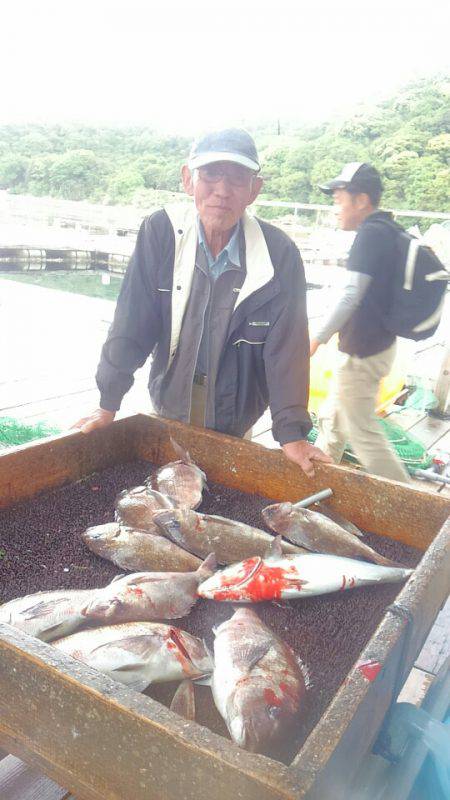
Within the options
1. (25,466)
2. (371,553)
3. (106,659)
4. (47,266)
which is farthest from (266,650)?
(47,266)

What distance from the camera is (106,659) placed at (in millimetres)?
1285

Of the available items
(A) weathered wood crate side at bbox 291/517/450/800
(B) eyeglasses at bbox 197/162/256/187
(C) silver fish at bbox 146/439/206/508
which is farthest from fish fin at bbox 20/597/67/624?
(B) eyeglasses at bbox 197/162/256/187

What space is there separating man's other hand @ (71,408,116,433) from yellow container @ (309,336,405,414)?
304 centimetres

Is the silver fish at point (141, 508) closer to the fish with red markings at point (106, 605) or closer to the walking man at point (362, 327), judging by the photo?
the fish with red markings at point (106, 605)

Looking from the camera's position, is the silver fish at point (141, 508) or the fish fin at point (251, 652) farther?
the silver fish at point (141, 508)

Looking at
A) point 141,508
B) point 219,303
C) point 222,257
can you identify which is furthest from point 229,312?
point 141,508

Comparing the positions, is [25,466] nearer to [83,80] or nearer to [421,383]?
[421,383]

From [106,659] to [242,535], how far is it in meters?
0.70

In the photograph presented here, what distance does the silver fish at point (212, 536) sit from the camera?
183 cm

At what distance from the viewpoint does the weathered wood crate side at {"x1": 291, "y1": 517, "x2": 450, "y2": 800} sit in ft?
3.01

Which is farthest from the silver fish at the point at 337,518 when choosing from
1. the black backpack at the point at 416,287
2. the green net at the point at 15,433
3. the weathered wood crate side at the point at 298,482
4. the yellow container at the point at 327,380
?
the yellow container at the point at 327,380

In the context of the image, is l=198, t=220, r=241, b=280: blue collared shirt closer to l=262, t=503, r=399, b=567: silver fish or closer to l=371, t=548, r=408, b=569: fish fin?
l=262, t=503, r=399, b=567: silver fish

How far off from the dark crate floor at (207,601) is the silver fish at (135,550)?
4cm

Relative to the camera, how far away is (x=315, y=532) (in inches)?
76.3
